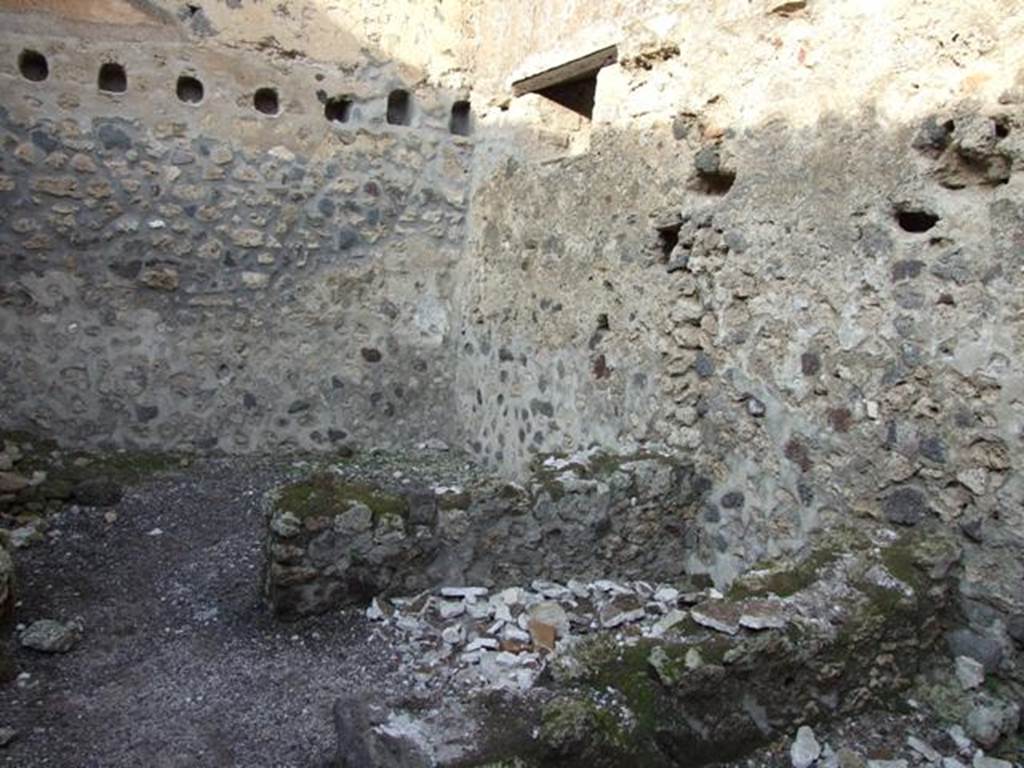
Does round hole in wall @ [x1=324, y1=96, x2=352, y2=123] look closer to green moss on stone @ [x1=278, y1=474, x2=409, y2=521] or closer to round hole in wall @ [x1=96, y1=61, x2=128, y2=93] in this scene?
round hole in wall @ [x1=96, y1=61, x2=128, y2=93]

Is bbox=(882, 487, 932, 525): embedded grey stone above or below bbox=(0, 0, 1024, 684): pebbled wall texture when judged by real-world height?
below

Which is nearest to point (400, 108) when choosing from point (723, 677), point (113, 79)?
point (113, 79)

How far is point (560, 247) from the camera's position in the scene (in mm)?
4816

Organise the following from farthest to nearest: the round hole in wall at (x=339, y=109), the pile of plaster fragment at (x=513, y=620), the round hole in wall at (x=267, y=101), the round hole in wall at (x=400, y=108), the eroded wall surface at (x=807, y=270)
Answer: the round hole in wall at (x=400, y=108), the round hole in wall at (x=339, y=109), the round hole in wall at (x=267, y=101), the pile of plaster fragment at (x=513, y=620), the eroded wall surface at (x=807, y=270)

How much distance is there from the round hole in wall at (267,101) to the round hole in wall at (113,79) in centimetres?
76

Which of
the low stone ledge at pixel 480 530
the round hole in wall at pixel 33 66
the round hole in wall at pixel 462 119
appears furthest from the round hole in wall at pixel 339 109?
the low stone ledge at pixel 480 530

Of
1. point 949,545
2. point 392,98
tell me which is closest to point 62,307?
point 392,98

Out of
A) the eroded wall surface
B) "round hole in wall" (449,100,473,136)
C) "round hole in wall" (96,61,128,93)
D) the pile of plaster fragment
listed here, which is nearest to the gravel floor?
the pile of plaster fragment

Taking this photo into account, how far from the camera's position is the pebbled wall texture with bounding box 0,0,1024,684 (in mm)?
2787

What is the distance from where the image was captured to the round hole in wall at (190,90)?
5.22m

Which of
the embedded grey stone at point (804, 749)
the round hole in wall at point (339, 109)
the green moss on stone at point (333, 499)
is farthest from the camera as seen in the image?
the round hole in wall at point (339, 109)

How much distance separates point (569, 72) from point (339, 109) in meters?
1.70

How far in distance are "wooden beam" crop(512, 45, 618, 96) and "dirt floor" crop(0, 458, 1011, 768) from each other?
3056 millimetres

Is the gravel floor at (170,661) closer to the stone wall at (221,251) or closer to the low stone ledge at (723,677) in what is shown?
the low stone ledge at (723,677)
